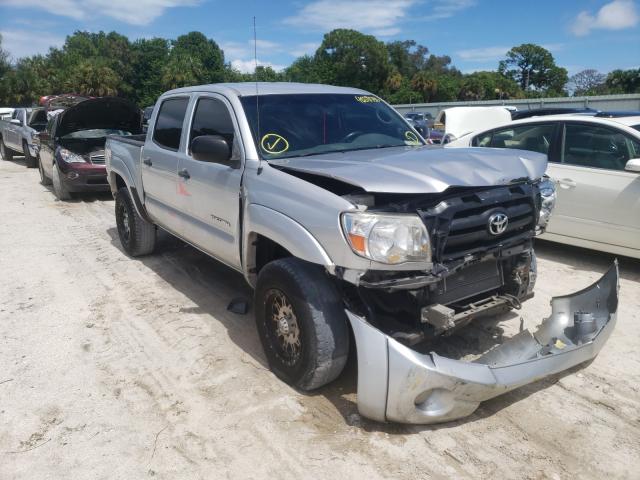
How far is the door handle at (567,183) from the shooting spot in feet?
18.9

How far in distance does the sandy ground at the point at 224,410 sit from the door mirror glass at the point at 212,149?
4.78 ft

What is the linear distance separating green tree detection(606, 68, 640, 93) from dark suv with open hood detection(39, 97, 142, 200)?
60.1 m

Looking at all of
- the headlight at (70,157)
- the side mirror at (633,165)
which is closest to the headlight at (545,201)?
the side mirror at (633,165)

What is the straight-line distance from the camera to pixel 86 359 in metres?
4.00

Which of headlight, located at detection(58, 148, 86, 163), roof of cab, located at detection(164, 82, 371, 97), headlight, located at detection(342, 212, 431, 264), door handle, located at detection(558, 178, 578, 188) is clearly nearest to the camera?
headlight, located at detection(342, 212, 431, 264)

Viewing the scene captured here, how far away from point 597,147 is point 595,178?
15.0 inches

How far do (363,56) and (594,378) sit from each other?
70.4 m

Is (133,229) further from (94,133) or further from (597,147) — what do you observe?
(94,133)

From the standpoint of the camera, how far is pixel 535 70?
9125 centimetres

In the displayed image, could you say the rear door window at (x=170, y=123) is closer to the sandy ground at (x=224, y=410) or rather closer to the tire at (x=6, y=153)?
the sandy ground at (x=224, y=410)

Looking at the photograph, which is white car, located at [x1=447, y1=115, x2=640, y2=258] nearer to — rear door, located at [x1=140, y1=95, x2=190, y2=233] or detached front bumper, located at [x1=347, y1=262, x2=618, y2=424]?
detached front bumper, located at [x1=347, y1=262, x2=618, y2=424]

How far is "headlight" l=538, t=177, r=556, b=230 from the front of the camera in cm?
369

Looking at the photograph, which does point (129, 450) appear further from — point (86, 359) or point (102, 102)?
point (102, 102)

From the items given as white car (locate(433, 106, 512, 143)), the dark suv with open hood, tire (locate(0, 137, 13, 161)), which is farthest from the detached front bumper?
tire (locate(0, 137, 13, 161))
